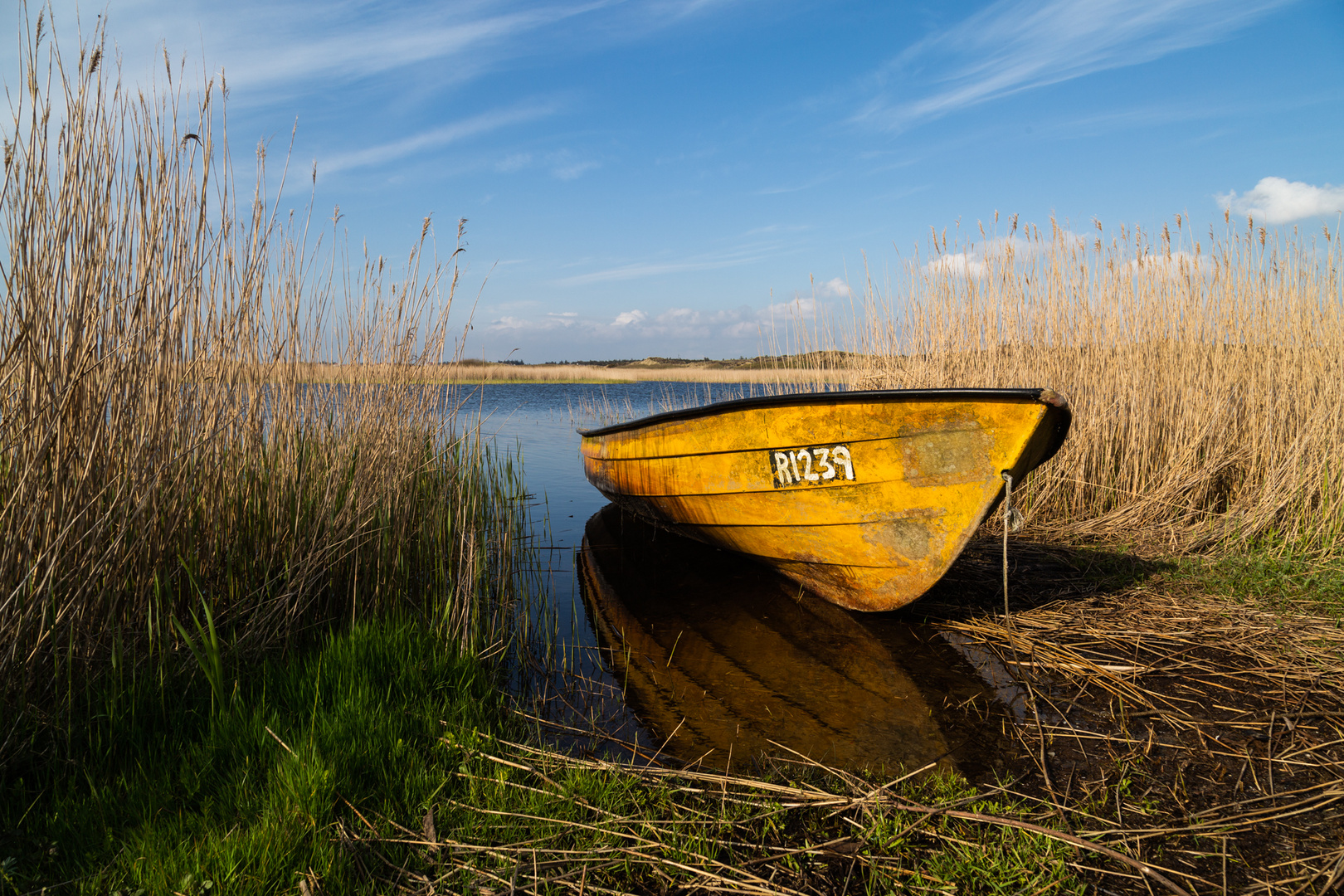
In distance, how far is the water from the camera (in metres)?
2.35

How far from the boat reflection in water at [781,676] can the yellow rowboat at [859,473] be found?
0.99 ft

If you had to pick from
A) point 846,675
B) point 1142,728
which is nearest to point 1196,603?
point 1142,728

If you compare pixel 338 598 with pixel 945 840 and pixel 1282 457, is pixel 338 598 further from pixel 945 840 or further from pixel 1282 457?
pixel 1282 457

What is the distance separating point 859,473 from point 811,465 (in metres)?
0.26

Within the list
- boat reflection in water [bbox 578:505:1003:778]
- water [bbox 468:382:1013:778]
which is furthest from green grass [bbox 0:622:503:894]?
boat reflection in water [bbox 578:505:1003:778]

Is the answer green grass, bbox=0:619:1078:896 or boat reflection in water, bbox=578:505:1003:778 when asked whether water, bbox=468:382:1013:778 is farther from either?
green grass, bbox=0:619:1078:896

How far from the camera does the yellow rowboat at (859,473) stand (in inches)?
117

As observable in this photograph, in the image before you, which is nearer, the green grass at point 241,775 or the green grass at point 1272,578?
the green grass at point 241,775

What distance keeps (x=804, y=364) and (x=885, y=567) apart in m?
4.07

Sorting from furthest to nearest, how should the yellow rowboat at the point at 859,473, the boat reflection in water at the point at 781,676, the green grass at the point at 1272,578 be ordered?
the green grass at the point at 1272,578 → the yellow rowboat at the point at 859,473 → the boat reflection in water at the point at 781,676

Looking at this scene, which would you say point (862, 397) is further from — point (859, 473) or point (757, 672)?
point (757, 672)

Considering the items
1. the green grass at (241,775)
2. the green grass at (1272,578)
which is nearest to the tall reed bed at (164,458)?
the green grass at (241,775)

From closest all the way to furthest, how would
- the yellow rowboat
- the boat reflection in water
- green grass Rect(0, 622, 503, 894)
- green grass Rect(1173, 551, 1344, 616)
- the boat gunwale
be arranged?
green grass Rect(0, 622, 503, 894)
the boat reflection in water
the boat gunwale
the yellow rowboat
green grass Rect(1173, 551, 1344, 616)

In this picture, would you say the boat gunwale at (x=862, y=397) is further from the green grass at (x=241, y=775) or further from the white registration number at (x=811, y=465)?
the green grass at (x=241, y=775)
